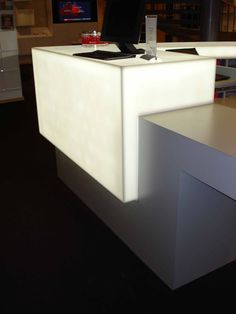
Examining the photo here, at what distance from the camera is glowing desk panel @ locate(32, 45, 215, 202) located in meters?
1.71

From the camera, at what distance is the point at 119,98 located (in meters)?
1.69

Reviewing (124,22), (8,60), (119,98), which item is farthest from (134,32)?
(8,60)

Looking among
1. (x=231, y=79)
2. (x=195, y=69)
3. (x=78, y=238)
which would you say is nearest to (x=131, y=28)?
(x=195, y=69)

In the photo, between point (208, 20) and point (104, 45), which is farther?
point (208, 20)

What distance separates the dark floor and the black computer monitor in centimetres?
113

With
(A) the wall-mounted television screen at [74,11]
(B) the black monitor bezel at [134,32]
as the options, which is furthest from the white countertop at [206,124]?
(A) the wall-mounted television screen at [74,11]

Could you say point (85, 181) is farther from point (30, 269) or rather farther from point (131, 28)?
point (131, 28)

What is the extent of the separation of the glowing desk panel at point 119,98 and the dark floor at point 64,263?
41cm

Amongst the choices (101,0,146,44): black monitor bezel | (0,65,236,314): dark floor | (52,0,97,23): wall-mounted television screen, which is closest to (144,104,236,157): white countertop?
(101,0,146,44): black monitor bezel

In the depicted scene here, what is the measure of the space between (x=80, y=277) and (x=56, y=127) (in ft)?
3.33

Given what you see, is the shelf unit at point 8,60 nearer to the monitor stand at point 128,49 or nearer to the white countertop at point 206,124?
the monitor stand at point 128,49

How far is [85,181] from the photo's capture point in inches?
100

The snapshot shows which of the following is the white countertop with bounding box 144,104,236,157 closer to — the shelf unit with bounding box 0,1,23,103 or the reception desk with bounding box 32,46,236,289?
the reception desk with bounding box 32,46,236,289

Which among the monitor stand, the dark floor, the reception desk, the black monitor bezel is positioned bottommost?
the dark floor
